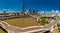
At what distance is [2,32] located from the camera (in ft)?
111

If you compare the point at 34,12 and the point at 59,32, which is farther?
the point at 34,12

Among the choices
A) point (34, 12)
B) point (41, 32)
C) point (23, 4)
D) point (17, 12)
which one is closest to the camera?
point (41, 32)

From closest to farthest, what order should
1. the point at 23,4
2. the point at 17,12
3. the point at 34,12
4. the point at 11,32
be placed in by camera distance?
the point at 11,32
the point at 23,4
the point at 17,12
the point at 34,12

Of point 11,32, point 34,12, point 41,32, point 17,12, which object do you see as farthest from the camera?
point 34,12

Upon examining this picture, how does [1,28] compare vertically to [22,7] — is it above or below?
below

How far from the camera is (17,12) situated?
66.4 meters

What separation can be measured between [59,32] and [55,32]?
1.93m

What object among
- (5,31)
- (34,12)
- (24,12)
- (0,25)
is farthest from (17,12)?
(5,31)

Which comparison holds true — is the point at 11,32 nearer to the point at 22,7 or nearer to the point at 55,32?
the point at 55,32

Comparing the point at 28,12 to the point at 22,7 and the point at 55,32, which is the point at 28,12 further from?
the point at 55,32

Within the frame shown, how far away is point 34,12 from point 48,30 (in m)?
34.2

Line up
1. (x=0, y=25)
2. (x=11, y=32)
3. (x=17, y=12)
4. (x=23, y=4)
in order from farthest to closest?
1. (x=17, y=12)
2. (x=23, y=4)
3. (x=0, y=25)
4. (x=11, y=32)

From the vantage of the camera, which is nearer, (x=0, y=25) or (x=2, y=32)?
(x=2, y=32)

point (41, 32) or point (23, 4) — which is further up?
point (23, 4)
